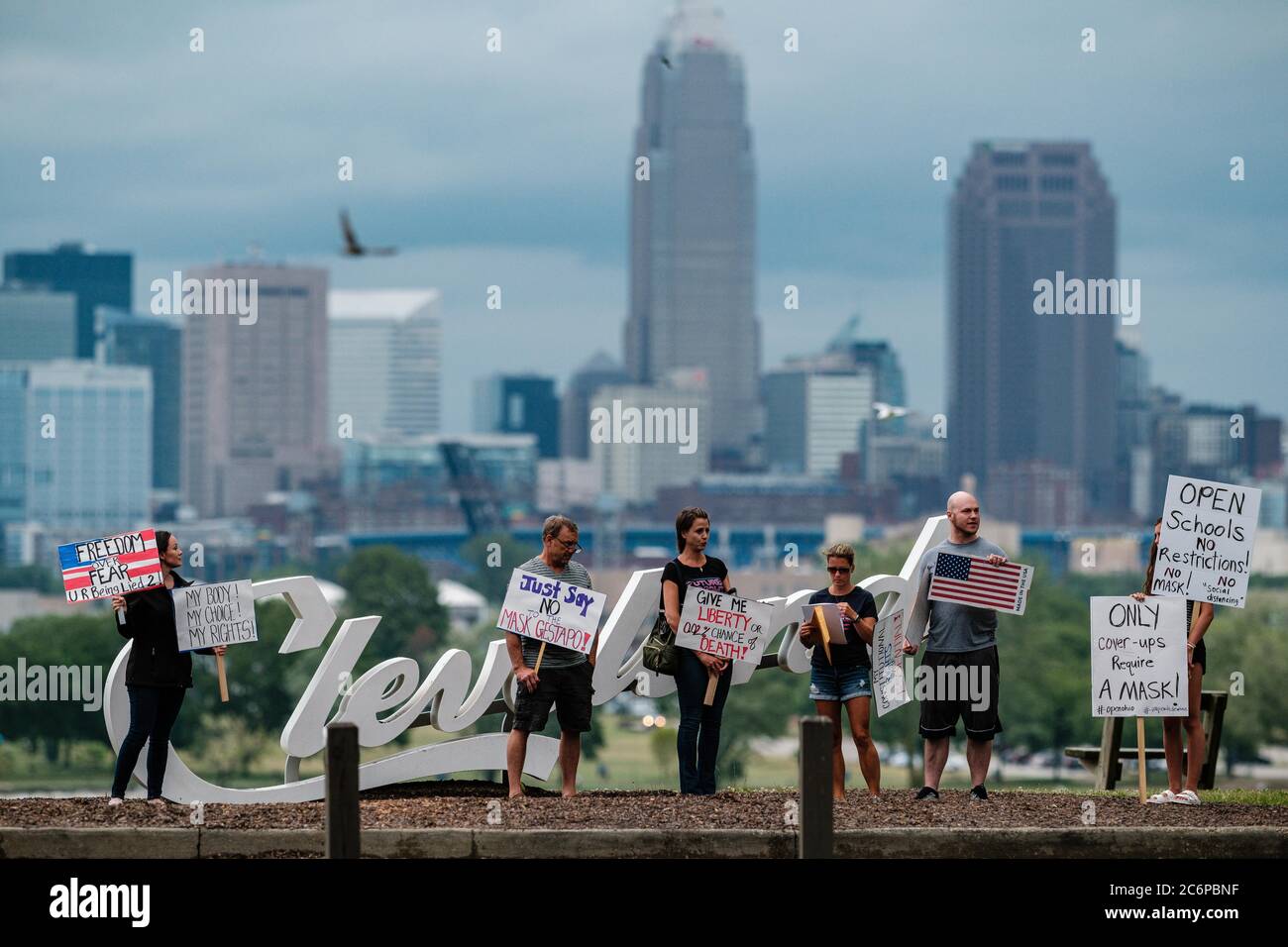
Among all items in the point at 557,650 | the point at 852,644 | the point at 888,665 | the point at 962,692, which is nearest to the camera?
the point at 962,692

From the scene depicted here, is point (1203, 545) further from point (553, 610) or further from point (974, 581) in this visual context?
point (553, 610)

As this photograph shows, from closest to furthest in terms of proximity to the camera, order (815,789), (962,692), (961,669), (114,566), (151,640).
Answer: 1. (815,789)
2. (962,692)
3. (961,669)
4. (151,640)
5. (114,566)

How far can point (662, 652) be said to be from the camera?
17.0m

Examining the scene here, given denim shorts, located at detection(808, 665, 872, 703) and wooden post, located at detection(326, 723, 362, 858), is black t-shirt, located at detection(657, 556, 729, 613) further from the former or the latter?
wooden post, located at detection(326, 723, 362, 858)

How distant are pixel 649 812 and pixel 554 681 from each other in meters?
1.88

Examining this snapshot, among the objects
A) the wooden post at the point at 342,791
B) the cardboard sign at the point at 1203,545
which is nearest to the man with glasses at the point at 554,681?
the wooden post at the point at 342,791

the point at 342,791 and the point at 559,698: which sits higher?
the point at 559,698

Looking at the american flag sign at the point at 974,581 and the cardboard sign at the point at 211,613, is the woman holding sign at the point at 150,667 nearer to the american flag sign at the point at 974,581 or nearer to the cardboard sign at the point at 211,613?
the cardboard sign at the point at 211,613

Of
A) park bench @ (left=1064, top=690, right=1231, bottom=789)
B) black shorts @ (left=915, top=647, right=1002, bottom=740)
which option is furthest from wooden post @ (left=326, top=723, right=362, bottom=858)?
A: park bench @ (left=1064, top=690, right=1231, bottom=789)

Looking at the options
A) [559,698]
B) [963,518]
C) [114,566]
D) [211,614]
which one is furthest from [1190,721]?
[114,566]

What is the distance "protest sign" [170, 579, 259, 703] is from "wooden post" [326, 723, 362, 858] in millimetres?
3661

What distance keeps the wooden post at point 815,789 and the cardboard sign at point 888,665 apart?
11.5 ft

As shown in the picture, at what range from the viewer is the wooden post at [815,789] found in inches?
538
